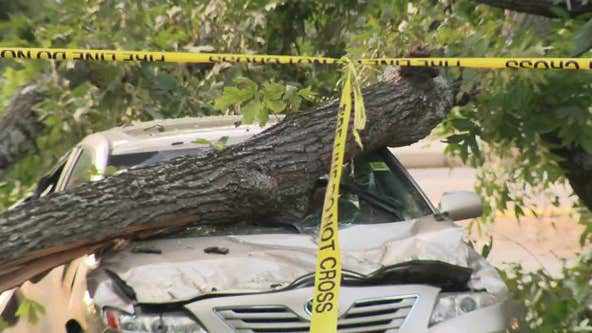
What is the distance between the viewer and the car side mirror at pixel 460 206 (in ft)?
20.4

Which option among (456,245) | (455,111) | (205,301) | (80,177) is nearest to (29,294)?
(80,177)

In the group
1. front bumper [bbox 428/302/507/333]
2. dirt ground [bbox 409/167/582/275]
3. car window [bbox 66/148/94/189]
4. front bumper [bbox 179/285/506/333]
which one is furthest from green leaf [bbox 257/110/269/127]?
dirt ground [bbox 409/167/582/275]

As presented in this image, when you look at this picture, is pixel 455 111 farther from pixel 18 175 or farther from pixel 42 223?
pixel 42 223

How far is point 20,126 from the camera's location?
7297 mm

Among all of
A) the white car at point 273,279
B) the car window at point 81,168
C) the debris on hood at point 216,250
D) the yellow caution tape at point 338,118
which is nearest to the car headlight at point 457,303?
the white car at point 273,279

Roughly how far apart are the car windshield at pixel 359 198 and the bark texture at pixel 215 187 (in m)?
0.08

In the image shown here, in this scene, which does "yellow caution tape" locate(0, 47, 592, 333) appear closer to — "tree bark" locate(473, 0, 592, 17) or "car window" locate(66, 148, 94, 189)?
"car window" locate(66, 148, 94, 189)

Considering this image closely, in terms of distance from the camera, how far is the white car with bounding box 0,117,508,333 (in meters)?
5.06

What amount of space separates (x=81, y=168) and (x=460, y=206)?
2021 mm

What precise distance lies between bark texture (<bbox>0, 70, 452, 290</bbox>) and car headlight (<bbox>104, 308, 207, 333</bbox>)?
50 cm

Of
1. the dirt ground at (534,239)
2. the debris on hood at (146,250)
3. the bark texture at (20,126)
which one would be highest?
the dirt ground at (534,239)

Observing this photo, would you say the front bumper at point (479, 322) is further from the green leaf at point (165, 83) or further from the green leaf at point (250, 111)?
the green leaf at point (165, 83)

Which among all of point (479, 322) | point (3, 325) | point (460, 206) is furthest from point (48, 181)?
point (479, 322)

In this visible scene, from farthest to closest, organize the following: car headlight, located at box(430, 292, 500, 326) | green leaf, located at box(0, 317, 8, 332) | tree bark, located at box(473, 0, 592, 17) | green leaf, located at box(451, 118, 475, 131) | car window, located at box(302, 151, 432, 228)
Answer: green leaf, located at box(451, 118, 475, 131)
tree bark, located at box(473, 0, 592, 17)
car window, located at box(302, 151, 432, 228)
green leaf, located at box(0, 317, 8, 332)
car headlight, located at box(430, 292, 500, 326)
